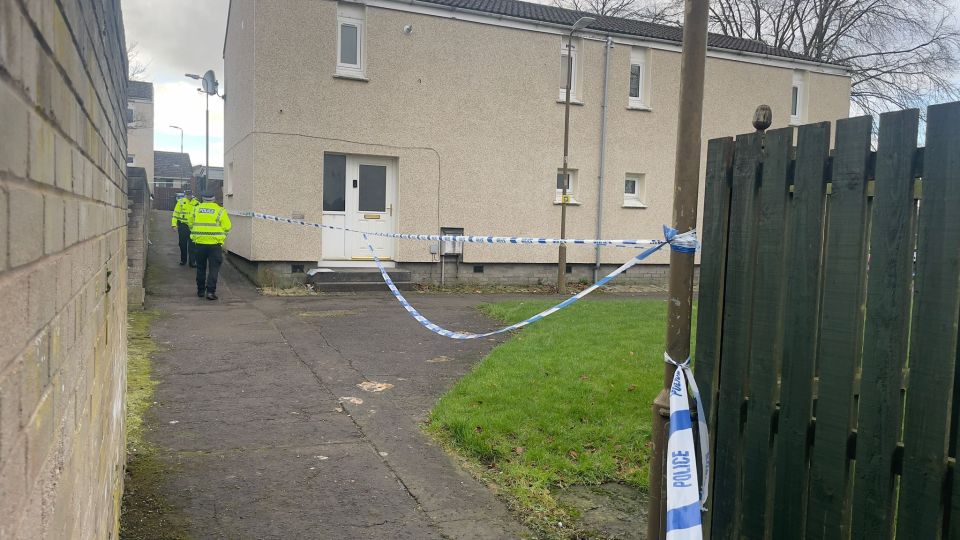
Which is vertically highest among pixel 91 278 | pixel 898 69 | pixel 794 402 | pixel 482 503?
pixel 898 69

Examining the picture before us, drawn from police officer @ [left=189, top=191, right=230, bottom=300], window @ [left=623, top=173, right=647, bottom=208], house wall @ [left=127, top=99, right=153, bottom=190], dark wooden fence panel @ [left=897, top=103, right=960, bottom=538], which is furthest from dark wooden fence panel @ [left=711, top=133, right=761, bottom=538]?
house wall @ [left=127, top=99, right=153, bottom=190]

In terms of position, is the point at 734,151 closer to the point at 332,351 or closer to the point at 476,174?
the point at 332,351

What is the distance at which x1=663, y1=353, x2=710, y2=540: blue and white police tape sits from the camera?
11.0 ft

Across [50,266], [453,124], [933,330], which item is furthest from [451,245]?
[50,266]

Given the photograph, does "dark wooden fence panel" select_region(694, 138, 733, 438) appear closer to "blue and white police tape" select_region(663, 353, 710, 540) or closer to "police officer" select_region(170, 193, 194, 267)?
"blue and white police tape" select_region(663, 353, 710, 540)

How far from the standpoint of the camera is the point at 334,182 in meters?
14.9

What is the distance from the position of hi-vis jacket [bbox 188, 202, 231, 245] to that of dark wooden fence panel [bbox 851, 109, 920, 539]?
11.2m

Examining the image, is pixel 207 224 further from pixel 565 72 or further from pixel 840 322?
pixel 840 322

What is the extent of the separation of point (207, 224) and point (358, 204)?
11.4 feet

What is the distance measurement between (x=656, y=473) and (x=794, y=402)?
80 centimetres

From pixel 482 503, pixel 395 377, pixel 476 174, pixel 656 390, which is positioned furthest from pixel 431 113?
pixel 482 503

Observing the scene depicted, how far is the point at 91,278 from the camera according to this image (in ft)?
7.88

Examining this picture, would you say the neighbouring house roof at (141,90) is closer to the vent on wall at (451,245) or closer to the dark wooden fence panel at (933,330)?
the vent on wall at (451,245)

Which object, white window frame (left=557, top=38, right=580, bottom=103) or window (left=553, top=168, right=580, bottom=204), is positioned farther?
window (left=553, top=168, right=580, bottom=204)
